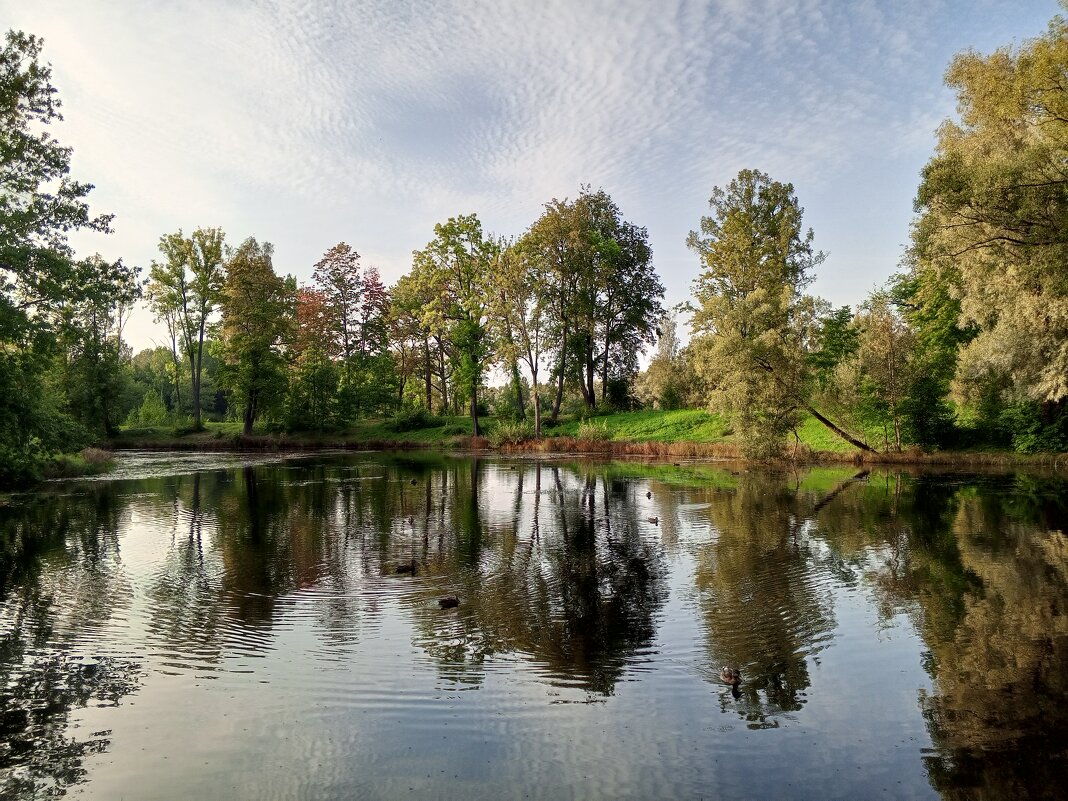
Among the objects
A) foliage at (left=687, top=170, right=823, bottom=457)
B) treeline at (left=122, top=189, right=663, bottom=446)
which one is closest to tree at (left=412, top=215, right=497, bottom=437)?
treeline at (left=122, top=189, right=663, bottom=446)

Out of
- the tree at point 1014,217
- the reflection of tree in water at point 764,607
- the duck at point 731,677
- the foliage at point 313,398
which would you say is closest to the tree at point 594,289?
the foliage at point 313,398

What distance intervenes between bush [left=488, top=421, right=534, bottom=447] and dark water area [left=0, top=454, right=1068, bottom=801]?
1243 inches

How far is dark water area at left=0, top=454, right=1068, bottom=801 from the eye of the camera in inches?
241

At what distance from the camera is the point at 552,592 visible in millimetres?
12008

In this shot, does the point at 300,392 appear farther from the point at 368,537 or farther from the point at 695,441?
the point at 368,537

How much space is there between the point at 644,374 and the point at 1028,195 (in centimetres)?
5676

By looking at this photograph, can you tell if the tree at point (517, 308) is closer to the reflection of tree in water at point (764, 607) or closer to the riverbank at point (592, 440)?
the riverbank at point (592, 440)

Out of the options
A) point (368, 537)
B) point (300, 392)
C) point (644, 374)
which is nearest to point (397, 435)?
point (300, 392)

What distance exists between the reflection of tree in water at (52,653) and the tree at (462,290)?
35.9 metres

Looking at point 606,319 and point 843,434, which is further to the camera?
point 606,319

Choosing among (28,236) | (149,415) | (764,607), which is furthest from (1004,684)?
(149,415)

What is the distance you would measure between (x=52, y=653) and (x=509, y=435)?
139 ft

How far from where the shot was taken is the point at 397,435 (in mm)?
57562

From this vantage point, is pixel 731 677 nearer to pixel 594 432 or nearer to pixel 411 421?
pixel 594 432
